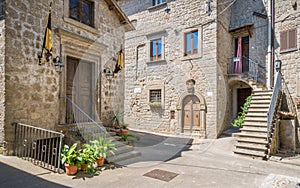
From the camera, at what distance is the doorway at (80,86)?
6.41 metres

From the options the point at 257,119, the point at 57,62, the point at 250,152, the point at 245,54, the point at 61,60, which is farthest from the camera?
the point at 245,54

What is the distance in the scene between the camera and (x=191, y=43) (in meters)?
10.9

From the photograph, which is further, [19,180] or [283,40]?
[283,40]

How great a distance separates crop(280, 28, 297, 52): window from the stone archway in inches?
180

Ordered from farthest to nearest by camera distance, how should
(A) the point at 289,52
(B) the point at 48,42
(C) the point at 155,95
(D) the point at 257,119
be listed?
(C) the point at 155,95
(A) the point at 289,52
(D) the point at 257,119
(B) the point at 48,42

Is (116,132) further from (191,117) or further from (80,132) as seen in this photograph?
(191,117)

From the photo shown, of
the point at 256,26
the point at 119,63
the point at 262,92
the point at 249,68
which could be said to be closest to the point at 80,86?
the point at 119,63

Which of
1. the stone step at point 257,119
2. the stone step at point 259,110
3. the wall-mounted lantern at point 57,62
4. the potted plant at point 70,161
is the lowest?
the potted plant at point 70,161

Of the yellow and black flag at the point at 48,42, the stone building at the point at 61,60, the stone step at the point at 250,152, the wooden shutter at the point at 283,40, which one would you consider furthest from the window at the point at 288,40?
the yellow and black flag at the point at 48,42

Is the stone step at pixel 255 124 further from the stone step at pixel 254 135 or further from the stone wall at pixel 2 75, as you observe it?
the stone wall at pixel 2 75

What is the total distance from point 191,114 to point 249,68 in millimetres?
4065

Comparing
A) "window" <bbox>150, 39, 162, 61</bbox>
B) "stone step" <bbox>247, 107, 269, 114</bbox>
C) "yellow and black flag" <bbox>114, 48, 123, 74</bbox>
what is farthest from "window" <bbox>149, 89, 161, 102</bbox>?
"stone step" <bbox>247, 107, 269, 114</bbox>

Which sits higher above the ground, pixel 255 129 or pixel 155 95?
pixel 155 95

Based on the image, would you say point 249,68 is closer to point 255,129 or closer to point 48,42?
point 255,129
